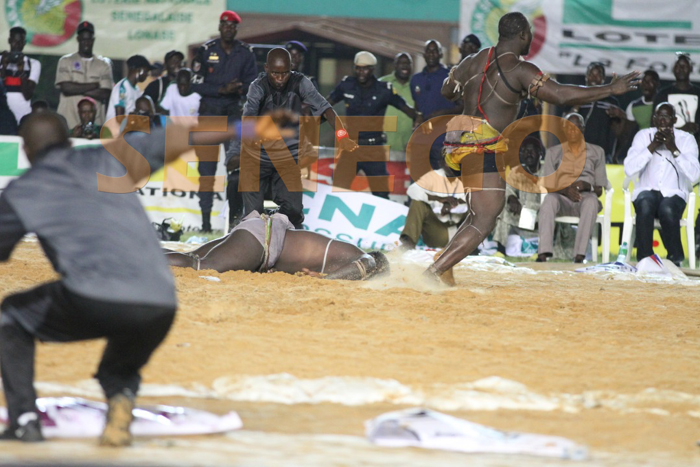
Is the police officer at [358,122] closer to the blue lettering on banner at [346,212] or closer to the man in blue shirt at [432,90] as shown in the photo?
the man in blue shirt at [432,90]

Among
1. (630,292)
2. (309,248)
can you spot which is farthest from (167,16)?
(630,292)

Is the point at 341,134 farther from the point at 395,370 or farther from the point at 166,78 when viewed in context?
the point at 166,78

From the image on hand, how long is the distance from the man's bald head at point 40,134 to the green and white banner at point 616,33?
9.53m

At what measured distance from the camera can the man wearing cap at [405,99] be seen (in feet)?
39.1

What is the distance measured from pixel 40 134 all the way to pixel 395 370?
6.47 feet

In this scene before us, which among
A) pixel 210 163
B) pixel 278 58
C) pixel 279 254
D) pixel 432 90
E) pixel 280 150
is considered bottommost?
pixel 279 254

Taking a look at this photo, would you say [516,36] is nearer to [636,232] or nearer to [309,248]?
[309,248]

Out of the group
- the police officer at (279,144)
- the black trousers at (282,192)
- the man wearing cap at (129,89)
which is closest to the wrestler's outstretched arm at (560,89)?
the police officer at (279,144)

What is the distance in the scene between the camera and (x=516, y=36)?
22.7 ft

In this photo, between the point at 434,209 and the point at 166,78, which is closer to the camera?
the point at 434,209

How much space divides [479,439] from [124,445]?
1.26m

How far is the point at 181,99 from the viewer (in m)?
12.0

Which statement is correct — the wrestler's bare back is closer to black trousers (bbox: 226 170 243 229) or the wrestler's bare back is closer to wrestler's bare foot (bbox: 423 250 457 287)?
wrestler's bare foot (bbox: 423 250 457 287)

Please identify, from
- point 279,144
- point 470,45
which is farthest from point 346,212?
point 470,45
